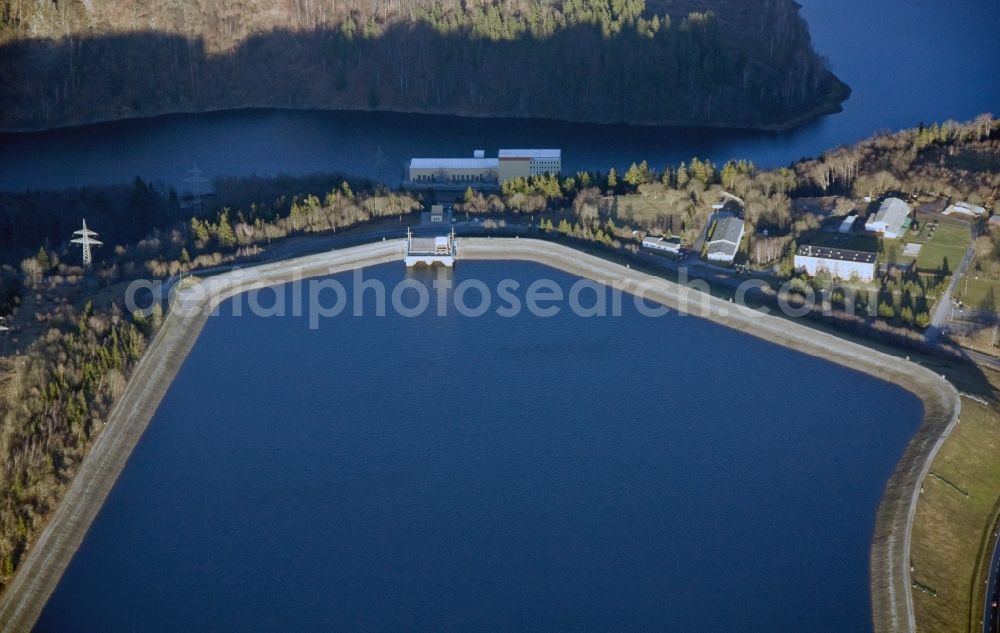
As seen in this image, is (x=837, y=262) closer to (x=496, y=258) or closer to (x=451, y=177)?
(x=496, y=258)

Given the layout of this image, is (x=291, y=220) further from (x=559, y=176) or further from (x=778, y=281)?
(x=778, y=281)

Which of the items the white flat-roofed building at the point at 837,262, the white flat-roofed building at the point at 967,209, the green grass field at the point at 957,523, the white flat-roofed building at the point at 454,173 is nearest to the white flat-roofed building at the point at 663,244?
the white flat-roofed building at the point at 837,262

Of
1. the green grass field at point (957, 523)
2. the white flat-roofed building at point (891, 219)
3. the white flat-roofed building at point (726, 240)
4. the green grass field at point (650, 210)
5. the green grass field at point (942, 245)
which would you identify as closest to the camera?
the green grass field at point (957, 523)

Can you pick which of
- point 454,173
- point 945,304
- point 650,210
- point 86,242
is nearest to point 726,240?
point 650,210

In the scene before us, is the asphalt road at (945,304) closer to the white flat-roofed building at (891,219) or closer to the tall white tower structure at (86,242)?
the white flat-roofed building at (891,219)

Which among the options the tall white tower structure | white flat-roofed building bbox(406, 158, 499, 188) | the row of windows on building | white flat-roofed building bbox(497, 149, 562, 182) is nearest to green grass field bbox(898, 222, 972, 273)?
white flat-roofed building bbox(497, 149, 562, 182)

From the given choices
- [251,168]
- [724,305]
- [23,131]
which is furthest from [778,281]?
[23,131]
